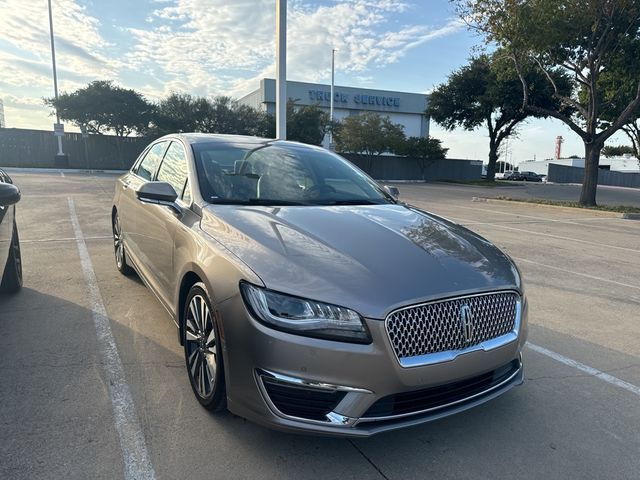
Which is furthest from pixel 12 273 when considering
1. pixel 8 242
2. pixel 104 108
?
pixel 104 108

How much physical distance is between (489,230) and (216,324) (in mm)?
9644

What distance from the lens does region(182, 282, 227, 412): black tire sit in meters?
2.58

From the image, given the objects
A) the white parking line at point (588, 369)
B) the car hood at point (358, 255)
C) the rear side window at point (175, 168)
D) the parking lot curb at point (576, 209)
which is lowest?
the white parking line at point (588, 369)

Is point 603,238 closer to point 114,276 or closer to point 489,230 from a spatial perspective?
point 489,230

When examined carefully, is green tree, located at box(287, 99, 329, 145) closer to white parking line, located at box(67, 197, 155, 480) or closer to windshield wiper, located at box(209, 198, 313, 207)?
white parking line, located at box(67, 197, 155, 480)

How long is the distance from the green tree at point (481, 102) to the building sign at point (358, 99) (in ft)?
73.5

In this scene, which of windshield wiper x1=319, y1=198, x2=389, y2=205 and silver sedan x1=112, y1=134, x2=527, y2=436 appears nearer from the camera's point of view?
silver sedan x1=112, y1=134, x2=527, y2=436

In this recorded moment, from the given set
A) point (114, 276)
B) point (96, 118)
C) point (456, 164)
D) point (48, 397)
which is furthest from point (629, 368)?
point (456, 164)

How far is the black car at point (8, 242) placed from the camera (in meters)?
3.62

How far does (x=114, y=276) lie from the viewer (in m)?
5.80

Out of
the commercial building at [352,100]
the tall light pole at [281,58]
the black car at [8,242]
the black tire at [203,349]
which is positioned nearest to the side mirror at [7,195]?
the black car at [8,242]

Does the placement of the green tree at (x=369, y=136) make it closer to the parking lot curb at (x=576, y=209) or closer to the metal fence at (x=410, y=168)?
the metal fence at (x=410, y=168)

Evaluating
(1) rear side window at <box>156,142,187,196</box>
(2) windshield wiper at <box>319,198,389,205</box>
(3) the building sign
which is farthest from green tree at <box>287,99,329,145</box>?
(2) windshield wiper at <box>319,198,389,205</box>

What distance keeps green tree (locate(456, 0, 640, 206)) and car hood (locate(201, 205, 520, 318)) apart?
15654mm
